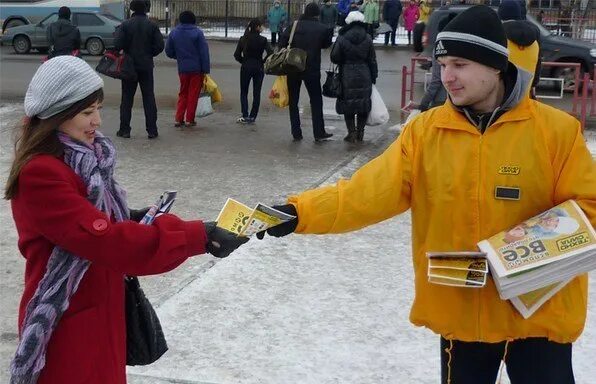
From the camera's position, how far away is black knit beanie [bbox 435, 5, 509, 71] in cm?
272

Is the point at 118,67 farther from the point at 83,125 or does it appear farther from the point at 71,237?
the point at 71,237

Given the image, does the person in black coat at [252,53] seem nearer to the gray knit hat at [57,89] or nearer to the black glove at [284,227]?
the black glove at [284,227]

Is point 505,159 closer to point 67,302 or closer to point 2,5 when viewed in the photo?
point 67,302

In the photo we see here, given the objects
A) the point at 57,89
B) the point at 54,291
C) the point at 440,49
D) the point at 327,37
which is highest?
the point at 440,49

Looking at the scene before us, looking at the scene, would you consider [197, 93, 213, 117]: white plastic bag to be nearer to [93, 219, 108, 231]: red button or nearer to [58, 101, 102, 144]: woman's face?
[58, 101, 102, 144]: woman's face

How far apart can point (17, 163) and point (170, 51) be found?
8.85 m

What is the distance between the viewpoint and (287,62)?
1000 centimetres

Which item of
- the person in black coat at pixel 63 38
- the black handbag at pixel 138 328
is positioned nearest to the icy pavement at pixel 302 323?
the black handbag at pixel 138 328

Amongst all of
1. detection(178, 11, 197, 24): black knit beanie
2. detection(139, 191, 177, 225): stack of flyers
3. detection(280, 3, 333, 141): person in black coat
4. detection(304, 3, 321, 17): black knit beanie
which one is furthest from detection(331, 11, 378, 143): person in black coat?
detection(139, 191, 177, 225): stack of flyers

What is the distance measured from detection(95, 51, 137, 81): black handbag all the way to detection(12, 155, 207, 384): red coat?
7889 mm

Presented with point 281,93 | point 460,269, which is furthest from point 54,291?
point 281,93

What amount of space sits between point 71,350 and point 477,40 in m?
1.61

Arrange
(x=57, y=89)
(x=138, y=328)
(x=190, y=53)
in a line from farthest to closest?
(x=190, y=53) → (x=138, y=328) → (x=57, y=89)

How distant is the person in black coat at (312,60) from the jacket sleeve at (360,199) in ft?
24.5
